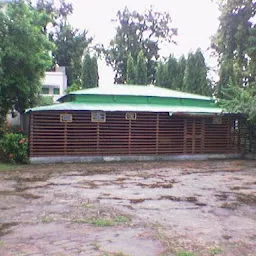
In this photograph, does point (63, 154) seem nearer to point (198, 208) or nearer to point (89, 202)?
point (89, 202)

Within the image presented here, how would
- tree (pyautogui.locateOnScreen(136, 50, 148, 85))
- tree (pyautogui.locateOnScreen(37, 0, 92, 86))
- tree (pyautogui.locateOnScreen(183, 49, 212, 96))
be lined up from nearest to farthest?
tree (pyautogui.locateOnScreen(183, 49, 212, 96)) < tree (pyautogui.locateOnScreen(136, 50, 148, 85)) < tree (pyautogui.locateOnScreen(37, 0, 92, 86))

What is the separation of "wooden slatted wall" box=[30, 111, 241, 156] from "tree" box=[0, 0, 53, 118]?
7.33 feet

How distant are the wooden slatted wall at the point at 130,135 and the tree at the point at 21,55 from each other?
2235mm

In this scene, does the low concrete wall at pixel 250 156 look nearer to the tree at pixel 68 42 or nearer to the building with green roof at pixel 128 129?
the building with green roof at pixel 128 129

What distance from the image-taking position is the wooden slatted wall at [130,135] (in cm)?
1458

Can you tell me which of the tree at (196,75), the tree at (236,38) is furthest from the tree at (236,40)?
the tree at (196,75)

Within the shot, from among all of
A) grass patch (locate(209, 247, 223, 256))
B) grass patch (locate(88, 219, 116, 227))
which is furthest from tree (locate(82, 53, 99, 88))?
grass patch (locate(209, 247, 223, 256))

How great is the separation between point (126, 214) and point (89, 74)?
25848mm

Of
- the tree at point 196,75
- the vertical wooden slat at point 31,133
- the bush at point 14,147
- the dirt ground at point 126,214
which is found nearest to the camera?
the dirt ground at point 126,214

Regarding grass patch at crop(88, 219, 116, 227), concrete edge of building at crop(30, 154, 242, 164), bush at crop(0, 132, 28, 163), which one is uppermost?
bush at crop(0, 132, 28, 163)

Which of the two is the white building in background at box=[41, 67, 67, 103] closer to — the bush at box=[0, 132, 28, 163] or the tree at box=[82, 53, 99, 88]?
the tree at box=[82, 53, 99, 88]

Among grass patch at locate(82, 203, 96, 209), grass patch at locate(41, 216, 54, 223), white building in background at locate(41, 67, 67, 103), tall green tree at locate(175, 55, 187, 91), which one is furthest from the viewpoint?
tall green tree at locate(175, 55, 187, 91)

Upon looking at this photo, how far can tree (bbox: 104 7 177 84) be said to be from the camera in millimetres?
40125

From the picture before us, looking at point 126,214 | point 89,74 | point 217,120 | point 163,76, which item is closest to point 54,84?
point 89,74
